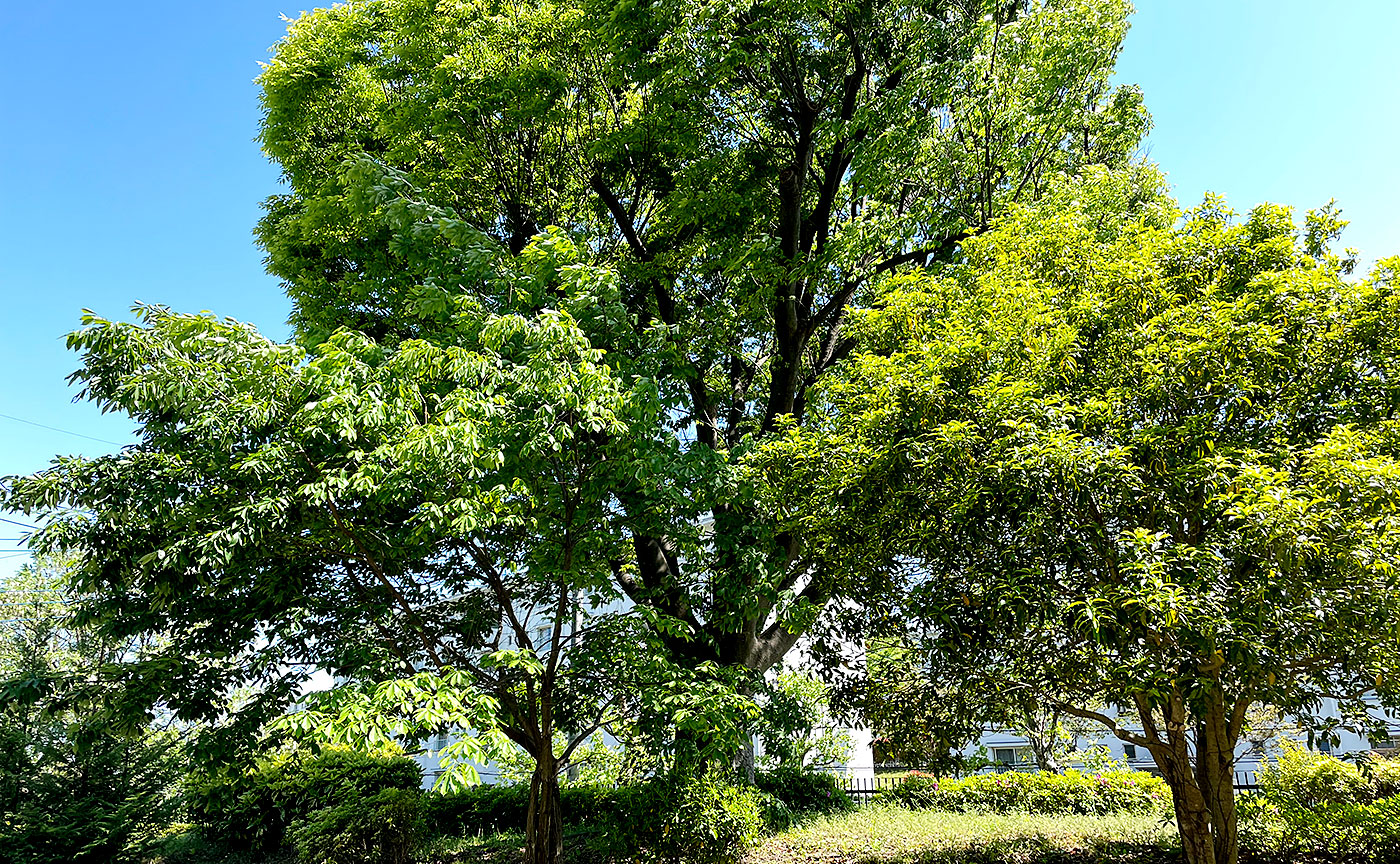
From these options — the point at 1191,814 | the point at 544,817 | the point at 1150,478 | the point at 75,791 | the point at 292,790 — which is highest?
the point at 1150,478

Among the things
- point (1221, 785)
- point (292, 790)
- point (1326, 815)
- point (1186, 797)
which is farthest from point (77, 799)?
point (1326, 815)

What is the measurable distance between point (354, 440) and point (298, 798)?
11.1 m

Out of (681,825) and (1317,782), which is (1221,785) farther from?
(681,825)

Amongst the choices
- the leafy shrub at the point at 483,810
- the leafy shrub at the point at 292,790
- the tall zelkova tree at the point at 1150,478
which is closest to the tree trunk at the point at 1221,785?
the tall zelkova tree at the point at 1150,478

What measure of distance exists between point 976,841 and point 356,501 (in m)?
9.12

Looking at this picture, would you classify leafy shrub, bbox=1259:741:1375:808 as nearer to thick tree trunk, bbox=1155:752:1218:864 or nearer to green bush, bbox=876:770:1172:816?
green bush, bbox=876:770:1172:816

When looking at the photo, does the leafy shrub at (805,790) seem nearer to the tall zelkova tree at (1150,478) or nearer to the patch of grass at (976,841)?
the patch of grass at (976,841)

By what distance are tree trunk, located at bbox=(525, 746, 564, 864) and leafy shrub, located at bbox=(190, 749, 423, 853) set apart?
4737 mm

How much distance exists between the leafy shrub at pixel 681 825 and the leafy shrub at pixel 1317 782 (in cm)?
738

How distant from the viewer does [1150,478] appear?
21.3ft

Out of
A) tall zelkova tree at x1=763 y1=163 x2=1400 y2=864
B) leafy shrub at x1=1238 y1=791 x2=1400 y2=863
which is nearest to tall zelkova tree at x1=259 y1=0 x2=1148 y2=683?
tall zelkova tree at x1=763 y1=163 x2=1400 y2=864

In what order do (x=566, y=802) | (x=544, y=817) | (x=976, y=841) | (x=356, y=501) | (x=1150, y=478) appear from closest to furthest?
(x=1150, y=478) → (x=356, y=501) → (x=544, y=817) → (x=976, y=841) → (x=566, y=802)

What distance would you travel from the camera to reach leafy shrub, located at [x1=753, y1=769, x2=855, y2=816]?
48.5ft

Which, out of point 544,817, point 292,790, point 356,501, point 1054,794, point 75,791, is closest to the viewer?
point 356,501
